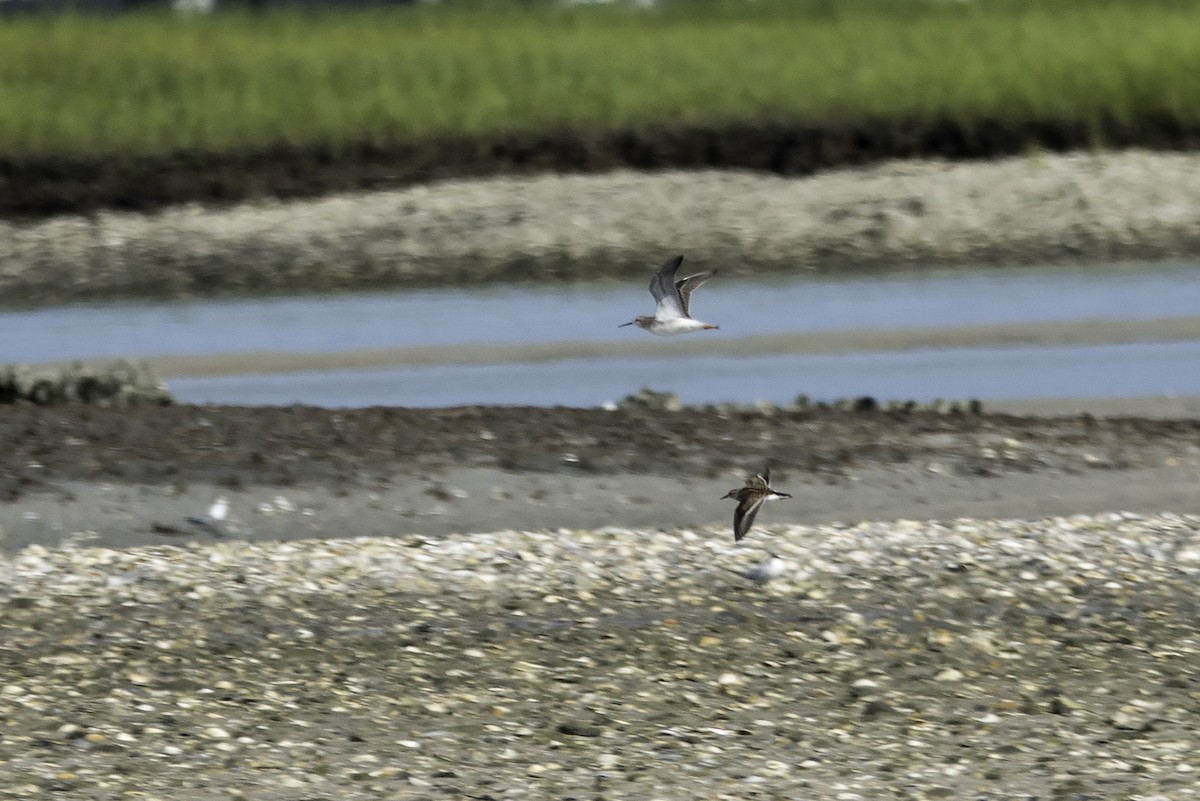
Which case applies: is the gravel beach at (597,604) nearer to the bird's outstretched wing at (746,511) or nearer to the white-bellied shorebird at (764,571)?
the white-bellied shorebird at (764,571)

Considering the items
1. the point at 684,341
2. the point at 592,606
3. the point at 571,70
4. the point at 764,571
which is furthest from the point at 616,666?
the point at 571,70

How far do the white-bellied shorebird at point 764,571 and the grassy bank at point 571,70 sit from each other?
66.8 feet

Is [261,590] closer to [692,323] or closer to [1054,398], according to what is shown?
[692,323]

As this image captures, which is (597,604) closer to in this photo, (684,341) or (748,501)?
(748,501)

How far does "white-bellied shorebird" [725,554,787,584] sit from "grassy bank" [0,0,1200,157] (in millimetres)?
20346

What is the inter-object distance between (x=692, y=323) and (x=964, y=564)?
3212 mm

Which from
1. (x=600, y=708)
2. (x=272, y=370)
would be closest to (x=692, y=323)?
(x=600, y=708)

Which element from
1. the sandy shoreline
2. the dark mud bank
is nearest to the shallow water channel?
the sandy shoreline

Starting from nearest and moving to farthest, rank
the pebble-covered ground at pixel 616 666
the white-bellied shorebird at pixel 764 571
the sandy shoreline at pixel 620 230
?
1. the pebble-covered ground at pixel 616 666
2. the white-bellied shorebird at pixel 764 571
3. the sandy shoreline at pixel 620 230

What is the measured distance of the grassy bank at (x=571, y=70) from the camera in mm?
32875

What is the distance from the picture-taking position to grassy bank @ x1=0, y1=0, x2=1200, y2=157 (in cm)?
3288

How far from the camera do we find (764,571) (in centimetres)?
1266

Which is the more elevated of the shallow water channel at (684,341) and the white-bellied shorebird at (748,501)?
the shallow water channel at (684,341)

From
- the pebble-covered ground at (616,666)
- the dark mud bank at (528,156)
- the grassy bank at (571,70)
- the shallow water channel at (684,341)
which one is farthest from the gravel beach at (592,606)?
the grassy bank at (571,70)
